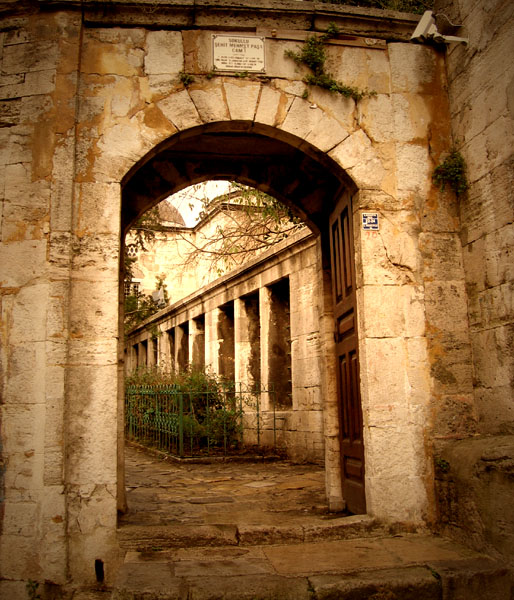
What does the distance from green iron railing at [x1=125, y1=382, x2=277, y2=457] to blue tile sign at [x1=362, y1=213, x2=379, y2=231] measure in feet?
17.2

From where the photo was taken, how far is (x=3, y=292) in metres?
4.02

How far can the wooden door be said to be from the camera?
470 cm

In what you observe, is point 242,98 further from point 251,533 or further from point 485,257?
point 251,533

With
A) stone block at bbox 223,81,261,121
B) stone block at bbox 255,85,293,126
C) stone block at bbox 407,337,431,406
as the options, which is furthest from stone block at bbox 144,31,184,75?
stone block at bbox 407,337,431,406

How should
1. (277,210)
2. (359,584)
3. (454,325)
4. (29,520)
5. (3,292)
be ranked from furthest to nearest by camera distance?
(277,210)
(454,325)
(3,292)
(29,520)
(359,584)

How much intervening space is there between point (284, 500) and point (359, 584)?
2364 mm

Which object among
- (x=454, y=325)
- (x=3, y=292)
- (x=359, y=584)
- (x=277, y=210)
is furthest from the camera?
(x=277, y=210)

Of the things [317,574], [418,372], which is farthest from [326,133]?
[317,574]

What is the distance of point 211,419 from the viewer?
31.4 ft

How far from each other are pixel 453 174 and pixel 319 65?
4.21 feet

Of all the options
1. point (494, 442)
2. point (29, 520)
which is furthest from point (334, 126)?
point (29, 520)

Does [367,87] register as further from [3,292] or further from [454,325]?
[3,292]

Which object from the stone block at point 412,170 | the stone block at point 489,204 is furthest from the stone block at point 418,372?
the stone block at point 412,170

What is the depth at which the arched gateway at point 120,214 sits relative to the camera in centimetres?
388
